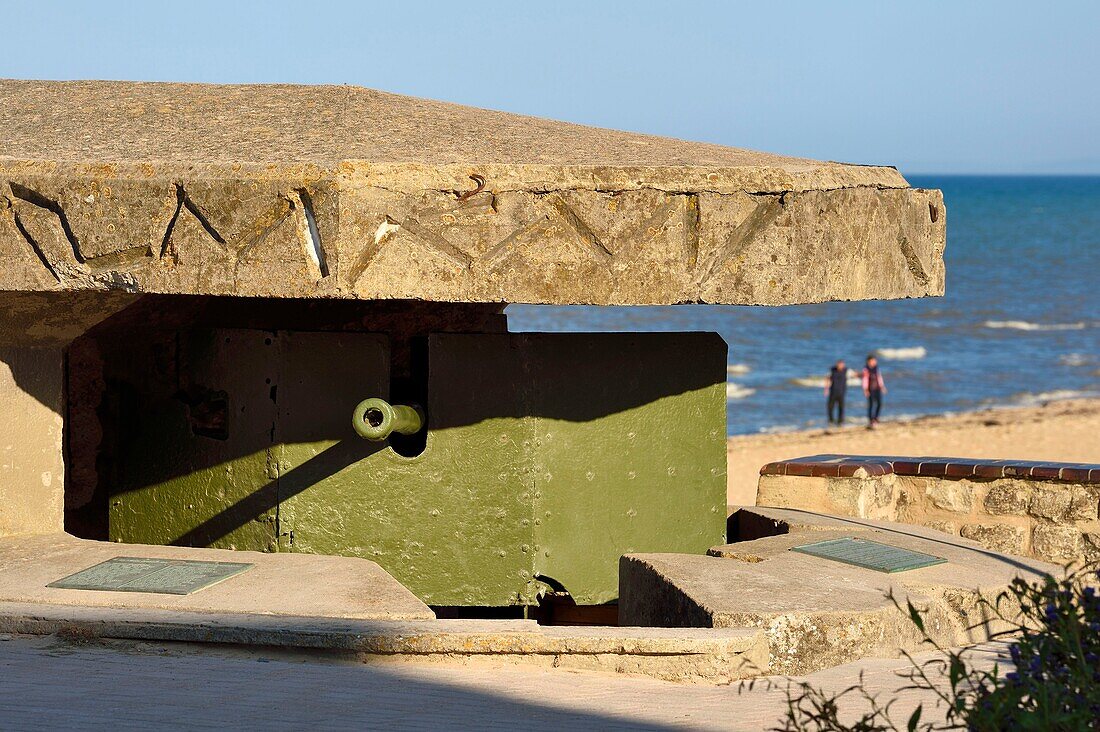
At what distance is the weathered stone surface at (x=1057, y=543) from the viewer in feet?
21.8

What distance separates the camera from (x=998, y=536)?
6.79 meters

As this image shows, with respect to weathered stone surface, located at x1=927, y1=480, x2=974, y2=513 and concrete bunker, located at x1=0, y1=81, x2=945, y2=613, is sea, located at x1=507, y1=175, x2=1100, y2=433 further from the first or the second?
concrete bunker, located at x1=0, y1=81, x2=945, y2=613

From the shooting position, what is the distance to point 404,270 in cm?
440

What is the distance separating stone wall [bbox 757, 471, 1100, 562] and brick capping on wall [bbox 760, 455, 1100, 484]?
26mm

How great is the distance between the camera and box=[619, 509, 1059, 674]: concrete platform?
4.35m

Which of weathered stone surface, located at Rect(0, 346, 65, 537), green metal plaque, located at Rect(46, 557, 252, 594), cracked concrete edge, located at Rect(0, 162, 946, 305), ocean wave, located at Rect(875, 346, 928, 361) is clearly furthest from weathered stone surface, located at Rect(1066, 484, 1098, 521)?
ocean wave, located at Rect(875, 346, 928, 361)

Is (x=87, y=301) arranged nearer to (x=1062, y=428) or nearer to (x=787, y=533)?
(x=787, y=533)

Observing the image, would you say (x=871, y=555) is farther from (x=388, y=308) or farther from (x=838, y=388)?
(x=838, y=388)

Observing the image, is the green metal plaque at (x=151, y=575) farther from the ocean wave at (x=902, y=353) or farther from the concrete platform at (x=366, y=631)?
the ocean wave at (x=902, y=353)

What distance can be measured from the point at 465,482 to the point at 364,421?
673 millimetres

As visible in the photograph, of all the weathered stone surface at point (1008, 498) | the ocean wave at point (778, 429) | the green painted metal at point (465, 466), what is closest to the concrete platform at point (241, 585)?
the green painted metal at point (465, 466)

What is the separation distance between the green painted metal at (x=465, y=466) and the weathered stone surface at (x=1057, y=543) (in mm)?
2308

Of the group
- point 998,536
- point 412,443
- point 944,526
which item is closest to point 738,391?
point 944,526

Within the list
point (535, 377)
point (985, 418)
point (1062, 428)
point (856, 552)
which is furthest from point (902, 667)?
point (985, 418)
